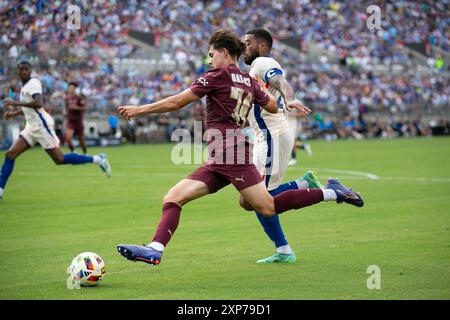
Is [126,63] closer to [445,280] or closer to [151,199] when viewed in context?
[151,199]

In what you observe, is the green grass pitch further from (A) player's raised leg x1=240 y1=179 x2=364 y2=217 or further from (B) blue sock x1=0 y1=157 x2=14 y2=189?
(A) player's raised leg x1=240 y1=179 x2=364 y2=217

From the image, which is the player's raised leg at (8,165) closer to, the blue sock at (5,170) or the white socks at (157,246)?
the blue sock at (5,170)

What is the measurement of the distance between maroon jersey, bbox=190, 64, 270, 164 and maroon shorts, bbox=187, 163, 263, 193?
0.07 metres

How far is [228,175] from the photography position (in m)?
7.84

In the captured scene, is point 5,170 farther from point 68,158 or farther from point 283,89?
point 283,89

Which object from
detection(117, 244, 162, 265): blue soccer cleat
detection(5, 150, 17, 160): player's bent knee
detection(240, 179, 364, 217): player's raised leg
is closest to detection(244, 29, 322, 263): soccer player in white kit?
detection(240, 179, 364, 217): player's raised leg

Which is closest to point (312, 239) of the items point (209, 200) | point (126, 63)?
point (209, 200)

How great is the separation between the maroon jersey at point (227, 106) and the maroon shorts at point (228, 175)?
66 millimetres

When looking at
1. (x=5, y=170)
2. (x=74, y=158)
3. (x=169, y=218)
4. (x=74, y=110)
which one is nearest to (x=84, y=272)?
(x=169, y=218)

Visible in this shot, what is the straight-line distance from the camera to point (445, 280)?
25.3 feet

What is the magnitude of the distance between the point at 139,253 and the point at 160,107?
1.40 meters

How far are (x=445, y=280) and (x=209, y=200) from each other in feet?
28.4

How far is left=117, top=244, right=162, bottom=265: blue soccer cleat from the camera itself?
7133 mm

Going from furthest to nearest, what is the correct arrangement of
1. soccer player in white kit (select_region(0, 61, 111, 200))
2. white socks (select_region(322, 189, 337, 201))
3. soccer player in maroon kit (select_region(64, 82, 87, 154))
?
soccer player in maroon kit (select_region(64, 82, 87, 154)), soccer player in white kit (select_region(0, 61, 111, 200)), white socks (select_region(322, 189, 337, 201))
